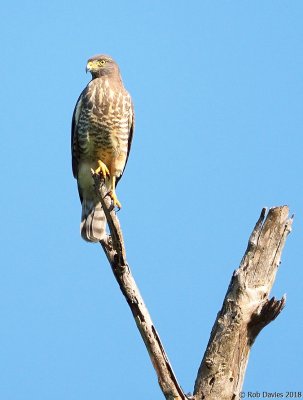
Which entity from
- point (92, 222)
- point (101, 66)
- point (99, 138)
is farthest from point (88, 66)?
point (92, 222)

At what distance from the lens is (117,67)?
7.35 metres

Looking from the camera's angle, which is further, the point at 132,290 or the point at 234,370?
the point at 132,290

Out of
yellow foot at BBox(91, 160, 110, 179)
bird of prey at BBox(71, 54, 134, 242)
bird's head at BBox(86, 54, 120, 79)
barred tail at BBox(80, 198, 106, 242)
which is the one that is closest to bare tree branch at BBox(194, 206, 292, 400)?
barred tail at BBox(80, 198, 106, 242)

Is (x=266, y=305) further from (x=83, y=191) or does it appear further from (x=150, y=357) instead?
(x=83, y=191)

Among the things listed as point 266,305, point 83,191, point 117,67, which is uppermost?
point 117,67

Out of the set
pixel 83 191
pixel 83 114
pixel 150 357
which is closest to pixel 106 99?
pixel 83 114

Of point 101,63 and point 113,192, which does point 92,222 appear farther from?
point 101,63

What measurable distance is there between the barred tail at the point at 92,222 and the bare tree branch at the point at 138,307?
109 cm

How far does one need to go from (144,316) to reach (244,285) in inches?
28.4

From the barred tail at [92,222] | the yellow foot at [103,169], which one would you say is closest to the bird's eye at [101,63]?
the yellow foot at [103,169]

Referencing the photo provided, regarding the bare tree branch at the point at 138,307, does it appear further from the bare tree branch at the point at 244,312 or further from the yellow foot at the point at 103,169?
the yellow foot at the point at 103,169

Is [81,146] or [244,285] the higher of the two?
[81,146]

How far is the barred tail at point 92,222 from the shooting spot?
6.55 metres

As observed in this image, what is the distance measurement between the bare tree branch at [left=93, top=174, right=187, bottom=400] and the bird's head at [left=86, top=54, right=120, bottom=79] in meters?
2.19
